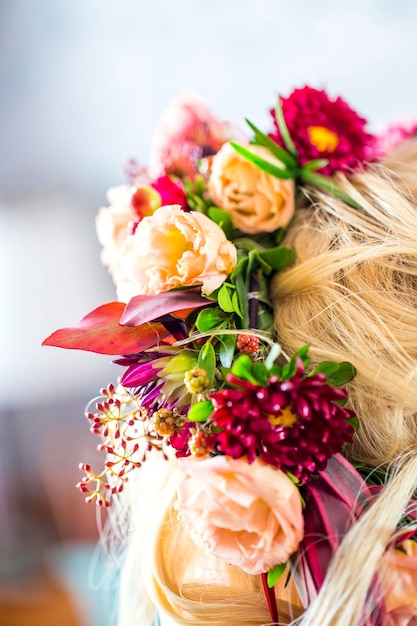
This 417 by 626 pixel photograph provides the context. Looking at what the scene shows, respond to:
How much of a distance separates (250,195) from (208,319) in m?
0.17

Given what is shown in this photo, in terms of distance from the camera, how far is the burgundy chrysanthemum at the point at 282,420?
0.38 meters

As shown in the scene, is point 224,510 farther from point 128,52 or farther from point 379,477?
point 128,52

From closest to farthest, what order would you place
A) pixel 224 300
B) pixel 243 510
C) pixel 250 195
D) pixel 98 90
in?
pixel 243 510 → pixel 224 300 → pixel 250 195 → pixel 98 90

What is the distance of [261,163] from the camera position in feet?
1.92

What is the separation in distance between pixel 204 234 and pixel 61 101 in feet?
3.35

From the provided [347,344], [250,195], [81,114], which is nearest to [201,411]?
[347,344]

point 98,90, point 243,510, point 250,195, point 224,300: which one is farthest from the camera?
point 98,90

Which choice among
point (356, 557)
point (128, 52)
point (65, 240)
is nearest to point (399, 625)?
point (356, 557)

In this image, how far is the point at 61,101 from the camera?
135 centimetres

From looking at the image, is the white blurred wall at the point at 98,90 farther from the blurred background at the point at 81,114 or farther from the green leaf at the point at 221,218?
the green leaf at the point at 221,218

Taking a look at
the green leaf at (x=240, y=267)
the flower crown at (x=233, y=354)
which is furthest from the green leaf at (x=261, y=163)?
the green leaf at (x=240, y=267)

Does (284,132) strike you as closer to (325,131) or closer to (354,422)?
(325,131)

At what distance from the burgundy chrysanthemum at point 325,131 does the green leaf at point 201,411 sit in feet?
1.07

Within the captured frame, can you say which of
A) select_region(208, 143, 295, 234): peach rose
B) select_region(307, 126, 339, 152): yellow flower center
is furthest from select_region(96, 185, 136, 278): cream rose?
select_region(307, 126, 339, 152): yellow flower center
